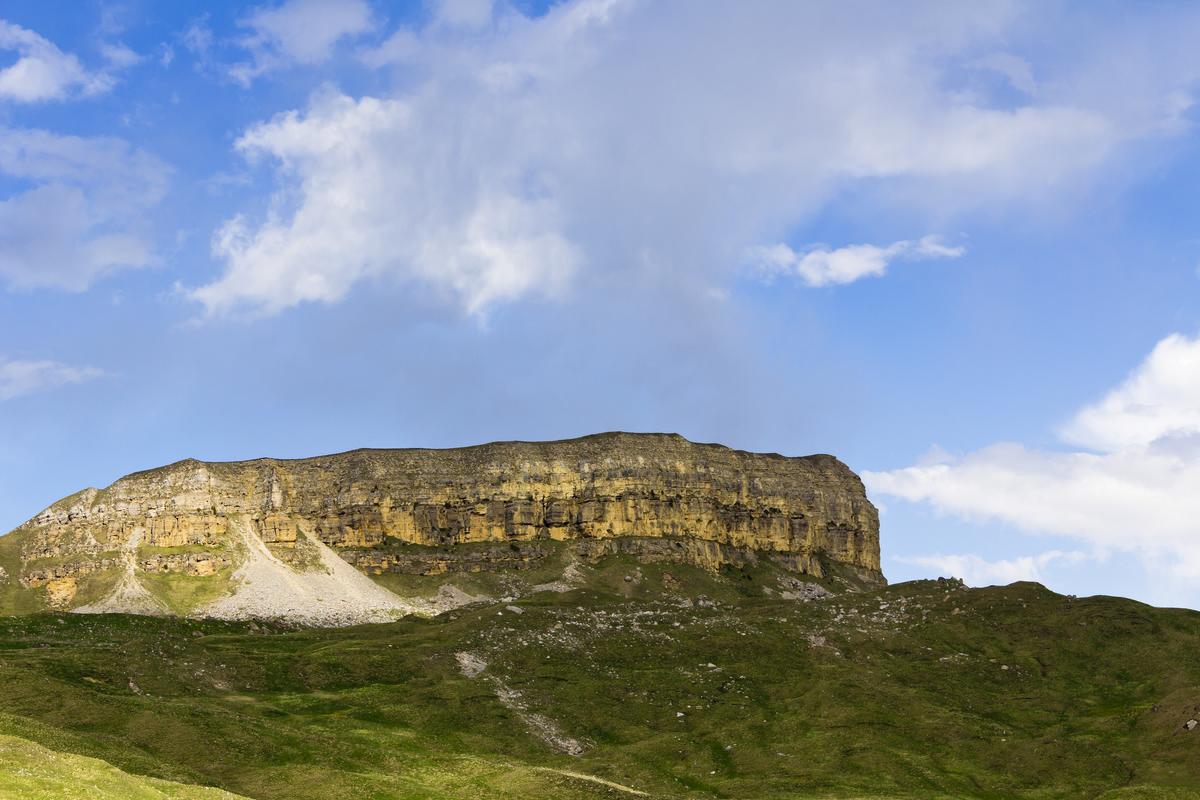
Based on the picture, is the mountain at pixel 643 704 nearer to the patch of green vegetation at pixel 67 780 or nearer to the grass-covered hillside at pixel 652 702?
the patch of green vegetation at pixel 67 780

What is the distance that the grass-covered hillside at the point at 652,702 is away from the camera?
350 feet

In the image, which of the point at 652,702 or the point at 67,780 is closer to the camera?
the point at 67,780

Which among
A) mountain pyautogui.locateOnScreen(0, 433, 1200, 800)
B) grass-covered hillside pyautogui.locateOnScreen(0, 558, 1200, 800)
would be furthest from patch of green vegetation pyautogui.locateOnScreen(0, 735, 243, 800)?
grass-covered hillside pyautogui.locateOnScreen(0, 558, 1200, 800)

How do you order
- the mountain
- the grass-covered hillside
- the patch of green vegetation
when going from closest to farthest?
1. the patch of green vegetation
2. the mountain
3. the grass-covered hillside

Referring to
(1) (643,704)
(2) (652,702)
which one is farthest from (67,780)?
(2) (652,702)

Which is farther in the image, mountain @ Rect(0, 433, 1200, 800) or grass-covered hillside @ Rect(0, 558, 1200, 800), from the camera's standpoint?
grass-covered hillside @ Rect(0, 558, 1200, 800)

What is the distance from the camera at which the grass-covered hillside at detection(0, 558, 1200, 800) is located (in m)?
107

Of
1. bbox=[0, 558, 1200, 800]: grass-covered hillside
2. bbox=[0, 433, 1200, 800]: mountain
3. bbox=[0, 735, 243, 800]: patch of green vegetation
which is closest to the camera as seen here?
bbox=[0, 735, 243, 800]: patch of green vegetation

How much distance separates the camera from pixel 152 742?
10631 centimetres

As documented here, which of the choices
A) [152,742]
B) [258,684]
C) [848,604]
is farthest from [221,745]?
[848,604]

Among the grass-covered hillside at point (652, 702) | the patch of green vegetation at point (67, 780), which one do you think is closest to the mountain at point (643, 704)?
the patch of green vegetation at point (67, 780)

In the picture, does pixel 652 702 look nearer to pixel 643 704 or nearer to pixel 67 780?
pixel 643 704

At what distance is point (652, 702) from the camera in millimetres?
144250

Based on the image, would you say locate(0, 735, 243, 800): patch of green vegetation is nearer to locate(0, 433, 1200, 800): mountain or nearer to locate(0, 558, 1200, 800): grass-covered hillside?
locate(0, 433, 1200, 800): mountain
